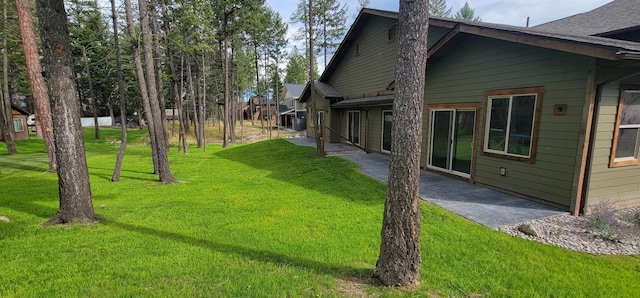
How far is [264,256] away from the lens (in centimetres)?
373

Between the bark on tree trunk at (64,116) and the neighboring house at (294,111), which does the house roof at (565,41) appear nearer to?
the bark on tree trunk at (64,116)

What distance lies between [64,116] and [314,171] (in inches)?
258

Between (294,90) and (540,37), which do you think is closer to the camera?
(540,37)

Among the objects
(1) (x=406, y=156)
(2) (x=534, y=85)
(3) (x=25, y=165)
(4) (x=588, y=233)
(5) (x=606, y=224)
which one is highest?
(2) (x=534, y=85)

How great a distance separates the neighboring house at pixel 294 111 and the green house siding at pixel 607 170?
1189 inches

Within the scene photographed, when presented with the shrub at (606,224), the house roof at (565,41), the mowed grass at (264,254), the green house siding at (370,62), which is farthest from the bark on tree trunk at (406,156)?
the green house siding at (370,62)

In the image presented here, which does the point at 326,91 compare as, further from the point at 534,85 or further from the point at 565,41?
the point at 565,41

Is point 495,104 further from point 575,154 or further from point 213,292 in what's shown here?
point 213,292

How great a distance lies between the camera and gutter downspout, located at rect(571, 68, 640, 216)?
16.4ft

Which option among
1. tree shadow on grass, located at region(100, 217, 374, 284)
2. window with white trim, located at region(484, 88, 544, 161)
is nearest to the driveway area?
window with white trim, located at region(484, 88, 544, 161)

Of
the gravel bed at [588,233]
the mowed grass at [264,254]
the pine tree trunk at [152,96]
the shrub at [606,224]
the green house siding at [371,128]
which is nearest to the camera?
the mowed grass at [264,254]

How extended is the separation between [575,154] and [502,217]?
5.73 ft

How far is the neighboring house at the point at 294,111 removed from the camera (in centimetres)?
3694

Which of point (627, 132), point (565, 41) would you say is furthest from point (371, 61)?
point (627, 132)
